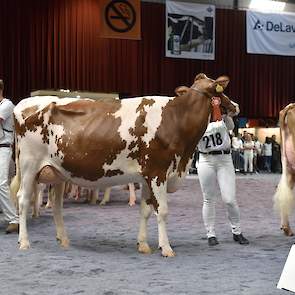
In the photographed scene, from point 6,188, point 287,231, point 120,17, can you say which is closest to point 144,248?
point 287,231

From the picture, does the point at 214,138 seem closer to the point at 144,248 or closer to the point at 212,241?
the point at 212,241

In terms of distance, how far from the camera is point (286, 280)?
323 centimetres

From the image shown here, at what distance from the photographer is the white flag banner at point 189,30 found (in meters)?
19.1

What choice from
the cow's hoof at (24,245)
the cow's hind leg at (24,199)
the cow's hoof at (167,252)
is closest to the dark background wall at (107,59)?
the cow's hind leg at (24,199)

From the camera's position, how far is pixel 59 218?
5.75 metres

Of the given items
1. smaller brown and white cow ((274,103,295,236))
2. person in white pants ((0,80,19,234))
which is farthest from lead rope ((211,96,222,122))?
person in white pants ((0,80,19,234))

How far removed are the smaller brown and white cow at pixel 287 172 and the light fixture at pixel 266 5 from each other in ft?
57.1

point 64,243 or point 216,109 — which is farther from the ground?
point 216,109

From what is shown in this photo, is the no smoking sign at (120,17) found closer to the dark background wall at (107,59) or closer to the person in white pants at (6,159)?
the dark background wall at (107,59)

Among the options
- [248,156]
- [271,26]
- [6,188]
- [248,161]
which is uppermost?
[271,26]

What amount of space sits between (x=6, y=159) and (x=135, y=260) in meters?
2.31

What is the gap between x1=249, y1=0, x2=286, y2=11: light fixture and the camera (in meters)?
22.9

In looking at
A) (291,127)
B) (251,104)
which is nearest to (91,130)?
(291,127)

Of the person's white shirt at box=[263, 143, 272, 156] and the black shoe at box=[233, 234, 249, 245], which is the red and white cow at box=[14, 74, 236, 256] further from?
the person's white shirt at box=[263, 143, 272, 156]
